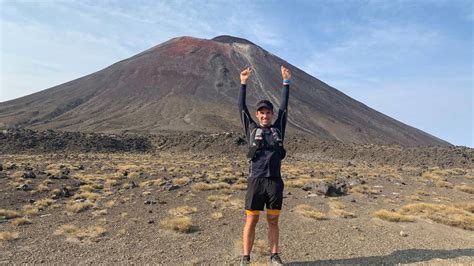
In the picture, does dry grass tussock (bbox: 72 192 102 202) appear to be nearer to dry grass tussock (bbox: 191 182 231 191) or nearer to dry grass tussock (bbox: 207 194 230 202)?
dry grass tussock (bbox: 191 182 231 191)

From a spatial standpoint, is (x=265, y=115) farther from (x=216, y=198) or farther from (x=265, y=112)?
(x=216, y=198)

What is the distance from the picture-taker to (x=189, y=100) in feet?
275

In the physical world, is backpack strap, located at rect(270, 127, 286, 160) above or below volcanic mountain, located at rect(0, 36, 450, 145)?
below

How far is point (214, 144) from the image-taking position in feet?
134

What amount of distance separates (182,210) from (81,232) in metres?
2.70

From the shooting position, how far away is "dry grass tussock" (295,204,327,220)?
30.6ft

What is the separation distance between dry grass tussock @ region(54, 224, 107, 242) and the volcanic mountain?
53.4 metres

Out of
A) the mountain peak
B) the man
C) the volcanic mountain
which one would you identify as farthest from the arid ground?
the mountain peak

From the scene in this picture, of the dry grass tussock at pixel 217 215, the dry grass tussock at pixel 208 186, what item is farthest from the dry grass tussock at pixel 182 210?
the dry grass tussock at pixel 208 186

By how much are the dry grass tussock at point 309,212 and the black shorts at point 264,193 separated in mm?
4168

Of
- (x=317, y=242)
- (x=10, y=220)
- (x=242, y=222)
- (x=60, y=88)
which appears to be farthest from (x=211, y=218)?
(x=60, y=88)

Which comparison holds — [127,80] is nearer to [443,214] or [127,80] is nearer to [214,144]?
[214,144]

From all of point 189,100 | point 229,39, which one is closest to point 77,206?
point 189,100

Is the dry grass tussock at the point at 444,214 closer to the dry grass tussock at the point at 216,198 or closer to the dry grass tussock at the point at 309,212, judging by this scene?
the dry grass tussock at the point at 309,212
